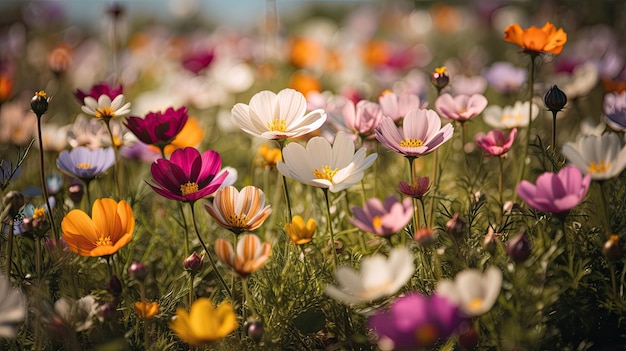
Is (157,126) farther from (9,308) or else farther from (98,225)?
(9,308)

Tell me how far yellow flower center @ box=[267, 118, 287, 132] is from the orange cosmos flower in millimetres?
420

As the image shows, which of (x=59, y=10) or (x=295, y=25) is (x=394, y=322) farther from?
(x=295, y=25)

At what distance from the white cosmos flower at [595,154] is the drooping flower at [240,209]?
46 cm

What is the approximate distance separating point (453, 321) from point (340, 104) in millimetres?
702

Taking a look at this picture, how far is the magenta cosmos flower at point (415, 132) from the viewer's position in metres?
1.00

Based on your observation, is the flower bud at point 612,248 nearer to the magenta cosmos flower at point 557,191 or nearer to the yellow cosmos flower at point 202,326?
the magenta cosmos flower at point 557,191

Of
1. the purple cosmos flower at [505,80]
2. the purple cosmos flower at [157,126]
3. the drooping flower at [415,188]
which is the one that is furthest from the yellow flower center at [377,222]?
the purple cosmos flower at [505,80]

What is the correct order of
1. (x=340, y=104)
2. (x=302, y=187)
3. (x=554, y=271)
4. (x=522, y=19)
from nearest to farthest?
1. (x=554, y=271)
2. (x=340, y=104)
3. (x=302, y=187)
4. (x=522, y=19)

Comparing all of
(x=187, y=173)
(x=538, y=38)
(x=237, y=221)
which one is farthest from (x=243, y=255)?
(x=538, y=38)

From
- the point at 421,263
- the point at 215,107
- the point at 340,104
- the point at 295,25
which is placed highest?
the point at 340,104

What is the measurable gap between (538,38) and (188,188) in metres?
0.66

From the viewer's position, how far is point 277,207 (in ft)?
4.56

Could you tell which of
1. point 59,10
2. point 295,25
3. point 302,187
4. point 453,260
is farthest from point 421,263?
point 295,25

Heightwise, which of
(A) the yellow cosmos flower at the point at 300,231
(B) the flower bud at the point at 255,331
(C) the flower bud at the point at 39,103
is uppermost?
(C) the flower bud at the point at 39,103
